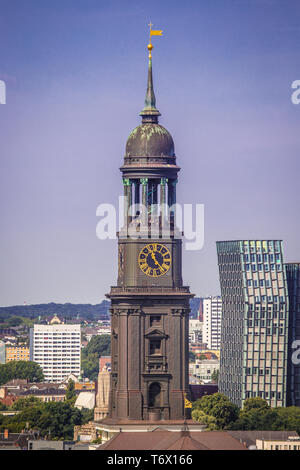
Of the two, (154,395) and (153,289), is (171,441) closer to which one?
(154,395)

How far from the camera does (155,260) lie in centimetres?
19862

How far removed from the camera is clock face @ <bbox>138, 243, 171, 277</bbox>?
19825cm

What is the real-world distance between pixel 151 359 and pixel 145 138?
1842 centimetres

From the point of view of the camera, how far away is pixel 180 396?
198 metres

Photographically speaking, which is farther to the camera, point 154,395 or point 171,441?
point 154,395

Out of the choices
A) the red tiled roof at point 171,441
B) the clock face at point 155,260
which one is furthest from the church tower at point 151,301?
the red tiled roof at point 171,441

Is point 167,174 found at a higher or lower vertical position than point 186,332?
higher

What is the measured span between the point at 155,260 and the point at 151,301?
11.4 feet

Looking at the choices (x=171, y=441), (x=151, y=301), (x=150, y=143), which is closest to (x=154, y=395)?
(x=151, y=301)

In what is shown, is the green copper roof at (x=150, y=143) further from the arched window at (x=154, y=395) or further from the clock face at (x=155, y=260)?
the arched window at (x=154, y=395)

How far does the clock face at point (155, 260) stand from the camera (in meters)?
198

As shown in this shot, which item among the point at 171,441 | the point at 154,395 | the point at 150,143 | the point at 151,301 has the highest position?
the point at 150,143
